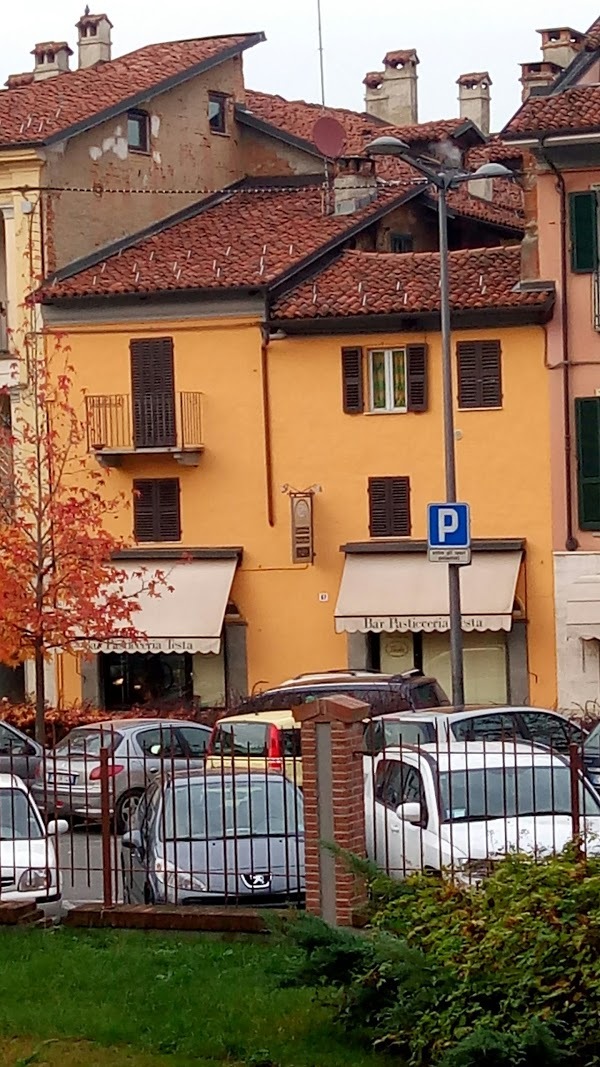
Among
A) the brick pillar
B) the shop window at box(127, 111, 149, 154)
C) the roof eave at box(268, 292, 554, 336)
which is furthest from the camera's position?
the shop window at box(127, 111, 149, 154)

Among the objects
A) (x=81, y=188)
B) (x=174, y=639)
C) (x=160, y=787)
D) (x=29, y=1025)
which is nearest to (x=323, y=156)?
(x=81, y=188)

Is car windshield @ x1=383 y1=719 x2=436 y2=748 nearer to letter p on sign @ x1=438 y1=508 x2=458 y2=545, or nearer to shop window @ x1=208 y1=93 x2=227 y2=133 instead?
letter p on sign @ x1=438 y1=508 x2=458 y2=545

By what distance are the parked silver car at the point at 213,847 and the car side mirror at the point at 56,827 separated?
518 millimetres

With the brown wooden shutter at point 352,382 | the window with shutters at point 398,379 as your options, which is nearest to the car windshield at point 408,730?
the window with shutters at point 398,379

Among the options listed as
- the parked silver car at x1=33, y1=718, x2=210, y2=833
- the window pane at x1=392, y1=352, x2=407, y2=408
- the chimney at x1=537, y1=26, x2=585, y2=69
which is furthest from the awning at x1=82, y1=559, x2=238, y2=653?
the parked silver car at x1=33, y1=718, x2=210, y2=833

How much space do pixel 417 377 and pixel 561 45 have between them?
10.0 metres

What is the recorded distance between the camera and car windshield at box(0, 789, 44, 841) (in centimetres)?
1812

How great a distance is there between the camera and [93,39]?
169ft

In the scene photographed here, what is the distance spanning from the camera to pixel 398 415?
37500 millimetres

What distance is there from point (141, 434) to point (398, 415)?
4.62 meters

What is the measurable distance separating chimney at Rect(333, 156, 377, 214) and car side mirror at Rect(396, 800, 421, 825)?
83.6 ft

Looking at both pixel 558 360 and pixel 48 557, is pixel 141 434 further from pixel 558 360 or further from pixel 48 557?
pixel 558 360

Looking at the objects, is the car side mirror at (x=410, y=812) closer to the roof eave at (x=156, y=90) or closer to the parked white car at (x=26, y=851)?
the parked white car at (x=26, y=851)

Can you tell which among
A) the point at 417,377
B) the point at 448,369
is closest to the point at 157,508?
the point at 417,377
